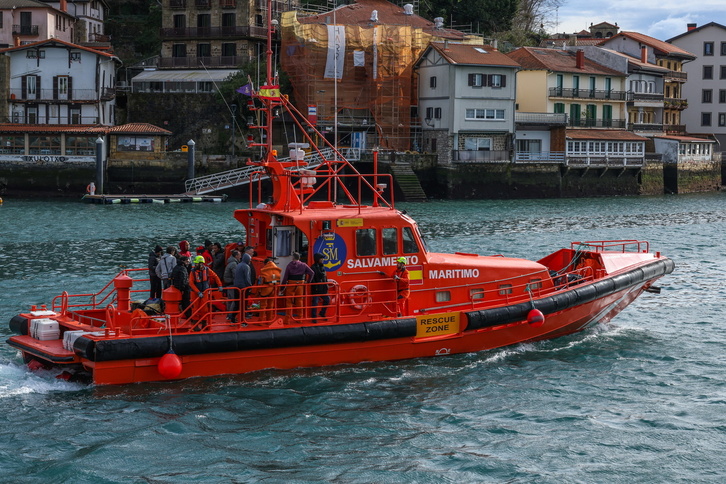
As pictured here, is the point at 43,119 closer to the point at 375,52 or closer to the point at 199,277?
the point at 375,52

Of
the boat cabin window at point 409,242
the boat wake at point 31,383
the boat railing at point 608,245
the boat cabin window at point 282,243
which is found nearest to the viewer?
the boat wake at point 31,383

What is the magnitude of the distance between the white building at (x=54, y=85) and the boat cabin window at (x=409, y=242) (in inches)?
1891

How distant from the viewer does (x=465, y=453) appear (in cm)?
1225

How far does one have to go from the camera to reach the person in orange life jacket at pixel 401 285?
1550cm

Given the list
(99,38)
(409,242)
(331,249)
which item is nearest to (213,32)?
(99,38)

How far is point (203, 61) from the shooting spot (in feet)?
214

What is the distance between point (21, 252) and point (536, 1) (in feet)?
211

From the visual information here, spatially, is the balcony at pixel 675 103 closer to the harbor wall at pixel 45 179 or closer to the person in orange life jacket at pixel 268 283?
the harbor wall at pixel 45 179

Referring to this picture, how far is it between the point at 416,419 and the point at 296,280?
3.09 metres

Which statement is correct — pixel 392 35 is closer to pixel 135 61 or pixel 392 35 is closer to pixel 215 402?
pixel 135 61

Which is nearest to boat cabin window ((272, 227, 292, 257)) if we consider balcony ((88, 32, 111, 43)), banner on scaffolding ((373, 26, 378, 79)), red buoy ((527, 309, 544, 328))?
red buoy ((527, 309, 544, 328))

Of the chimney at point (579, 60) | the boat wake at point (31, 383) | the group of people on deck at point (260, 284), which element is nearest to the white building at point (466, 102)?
the chimney at point (579, 60)

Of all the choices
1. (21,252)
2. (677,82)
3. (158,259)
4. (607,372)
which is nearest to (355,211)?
(158,259)

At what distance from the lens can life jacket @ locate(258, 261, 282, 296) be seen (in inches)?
585
